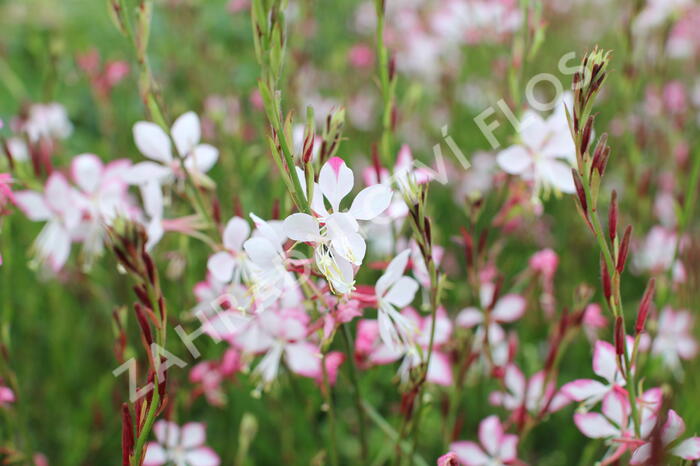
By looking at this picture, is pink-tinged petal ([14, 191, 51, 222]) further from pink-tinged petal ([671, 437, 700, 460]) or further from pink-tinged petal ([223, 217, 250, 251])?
pink-tinged petal ([671, 437, 700, 460])

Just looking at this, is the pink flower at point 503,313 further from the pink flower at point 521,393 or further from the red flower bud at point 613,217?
the red flower bud at point 613,217

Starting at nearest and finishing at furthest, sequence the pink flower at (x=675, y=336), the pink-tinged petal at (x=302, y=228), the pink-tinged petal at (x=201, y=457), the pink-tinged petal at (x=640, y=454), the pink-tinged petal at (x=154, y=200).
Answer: the pink-tinged petal at (x=302, y=228) → the pink-tinged petal at (x=640, y=454) → the pink-tinged petal at (x=154, y=200) → the pink-tinged petal at (x=201, y=457) → the pink flower at (x=675, y=336)

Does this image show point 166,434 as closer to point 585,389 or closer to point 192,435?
point 192,435

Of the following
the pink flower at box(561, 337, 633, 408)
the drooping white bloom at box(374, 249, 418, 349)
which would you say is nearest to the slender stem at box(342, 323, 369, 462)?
the drooping white bloom at box(374, 249, 418, 349)

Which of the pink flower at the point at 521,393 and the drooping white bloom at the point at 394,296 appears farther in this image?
the pink flower at the point at 521,393

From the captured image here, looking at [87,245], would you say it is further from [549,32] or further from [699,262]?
[549,32]

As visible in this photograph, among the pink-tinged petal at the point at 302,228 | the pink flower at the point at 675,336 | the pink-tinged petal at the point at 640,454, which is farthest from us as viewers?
the pink flower at the point at 675,336

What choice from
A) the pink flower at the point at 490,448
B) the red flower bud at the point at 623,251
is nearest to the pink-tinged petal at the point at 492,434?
the pink flower at the point at 490,448
